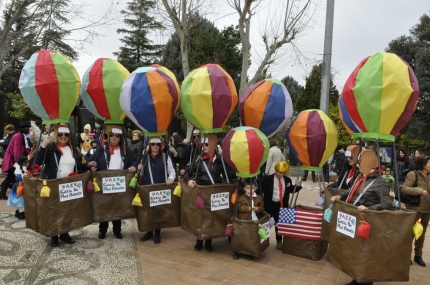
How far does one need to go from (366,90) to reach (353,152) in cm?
119

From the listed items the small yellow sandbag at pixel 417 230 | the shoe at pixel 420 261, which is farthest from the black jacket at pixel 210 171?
the shoe at pixel 420 261

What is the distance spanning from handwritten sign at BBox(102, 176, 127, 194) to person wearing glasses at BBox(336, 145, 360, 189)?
3.10 m

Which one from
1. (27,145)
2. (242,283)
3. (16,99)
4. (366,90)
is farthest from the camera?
(16,99)

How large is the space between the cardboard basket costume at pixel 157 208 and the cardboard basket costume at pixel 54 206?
0.83m

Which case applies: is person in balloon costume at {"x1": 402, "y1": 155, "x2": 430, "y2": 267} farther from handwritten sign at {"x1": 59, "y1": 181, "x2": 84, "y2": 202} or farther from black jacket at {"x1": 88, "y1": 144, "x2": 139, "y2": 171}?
handwritten sign at {"x1": 59, "y1": 181, "x2": 84, "y2": 202}

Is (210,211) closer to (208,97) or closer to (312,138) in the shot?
(208,97)

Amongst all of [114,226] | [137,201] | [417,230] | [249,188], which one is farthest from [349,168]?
[114,226]

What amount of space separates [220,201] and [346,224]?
68.3 inches

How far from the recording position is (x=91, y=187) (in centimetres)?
498

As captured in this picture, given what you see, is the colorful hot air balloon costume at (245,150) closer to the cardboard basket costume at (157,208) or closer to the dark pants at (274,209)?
the dark pants at (274,209)

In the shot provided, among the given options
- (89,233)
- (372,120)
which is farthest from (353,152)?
(89,233)

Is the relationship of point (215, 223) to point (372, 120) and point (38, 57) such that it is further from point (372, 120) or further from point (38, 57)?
point (38, 57)

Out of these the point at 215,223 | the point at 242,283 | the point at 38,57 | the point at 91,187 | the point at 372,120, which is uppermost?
the point at 38,57

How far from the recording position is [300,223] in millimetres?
4906
